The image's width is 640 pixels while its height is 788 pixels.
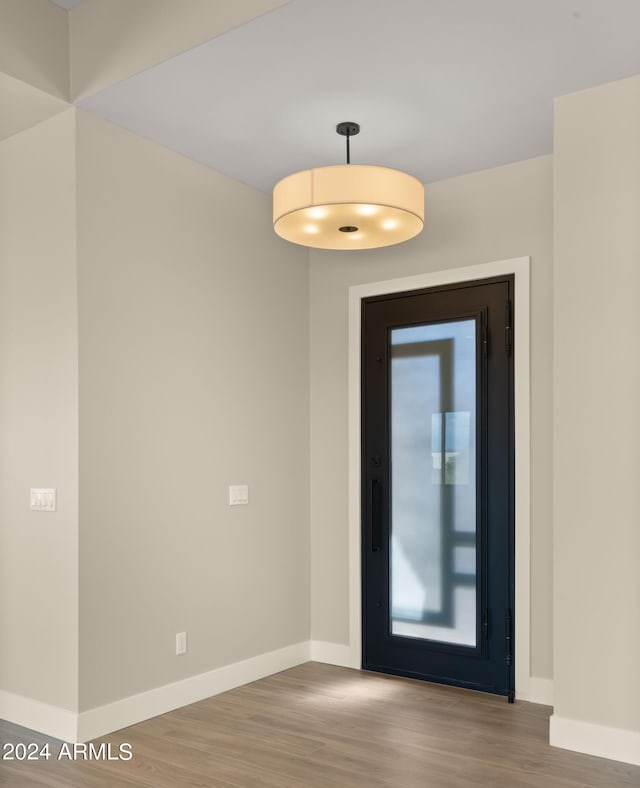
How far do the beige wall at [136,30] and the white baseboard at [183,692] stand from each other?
278cm

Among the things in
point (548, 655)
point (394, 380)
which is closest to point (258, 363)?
point (394, 380)

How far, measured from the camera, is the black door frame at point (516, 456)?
13.2 feet

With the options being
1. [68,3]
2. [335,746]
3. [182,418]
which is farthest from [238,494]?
[68,3]

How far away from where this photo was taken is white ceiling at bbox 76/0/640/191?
9.31 ft

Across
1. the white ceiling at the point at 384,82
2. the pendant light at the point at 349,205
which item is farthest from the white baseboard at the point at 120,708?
the white ceiling at the point at 384,82

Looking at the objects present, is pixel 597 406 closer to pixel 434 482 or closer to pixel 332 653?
pixel 434 482

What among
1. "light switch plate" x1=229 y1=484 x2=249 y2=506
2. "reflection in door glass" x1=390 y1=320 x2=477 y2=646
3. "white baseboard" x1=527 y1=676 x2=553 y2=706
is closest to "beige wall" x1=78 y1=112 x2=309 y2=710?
"light switch plate" x1=229 y1=484 x2=249 y2=506

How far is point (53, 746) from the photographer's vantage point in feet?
11.1

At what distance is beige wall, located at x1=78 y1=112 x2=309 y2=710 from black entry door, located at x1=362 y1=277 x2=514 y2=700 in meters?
0.52

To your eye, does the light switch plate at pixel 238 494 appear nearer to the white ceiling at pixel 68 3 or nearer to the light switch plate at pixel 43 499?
the light switch plate at pixel 43 499

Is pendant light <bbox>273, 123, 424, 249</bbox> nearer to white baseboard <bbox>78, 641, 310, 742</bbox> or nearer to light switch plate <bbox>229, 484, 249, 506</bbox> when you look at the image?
light switch plate <bbox>229, 484, 249, 506</bbox>

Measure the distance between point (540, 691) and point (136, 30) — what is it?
363 cm

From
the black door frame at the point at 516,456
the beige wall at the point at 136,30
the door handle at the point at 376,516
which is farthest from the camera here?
the door handle at the point at 376,516

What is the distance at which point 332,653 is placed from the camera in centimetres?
473
